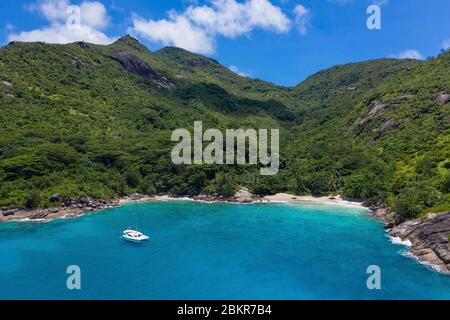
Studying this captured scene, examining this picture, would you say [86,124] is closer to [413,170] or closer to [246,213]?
[246,213]

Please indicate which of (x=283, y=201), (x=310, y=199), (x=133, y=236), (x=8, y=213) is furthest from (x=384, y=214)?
(x=8, y=213)

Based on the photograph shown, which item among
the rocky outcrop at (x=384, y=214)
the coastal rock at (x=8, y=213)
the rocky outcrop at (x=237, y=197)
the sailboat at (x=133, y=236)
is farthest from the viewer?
the rocky outcrop at (x=237, y=197)

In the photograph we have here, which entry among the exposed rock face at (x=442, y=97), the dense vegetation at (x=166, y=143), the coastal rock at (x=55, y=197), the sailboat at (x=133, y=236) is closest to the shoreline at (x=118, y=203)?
the coastal rock at (x=55, y=197)

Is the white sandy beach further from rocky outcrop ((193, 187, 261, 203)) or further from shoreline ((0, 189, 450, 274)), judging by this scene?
rocky outcrop ((193, 187, 261, 203))

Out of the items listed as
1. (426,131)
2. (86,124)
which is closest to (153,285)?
(426,131)

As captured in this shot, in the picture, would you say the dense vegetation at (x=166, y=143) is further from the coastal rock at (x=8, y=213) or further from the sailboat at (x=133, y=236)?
the sailboat at (x=133, y=236)

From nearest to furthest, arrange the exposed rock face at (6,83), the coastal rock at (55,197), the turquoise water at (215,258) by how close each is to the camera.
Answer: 1. the turquoise water at (215,258)
2. the coastal rock at (55,197)
3. the exposed rock face at (6,83)
